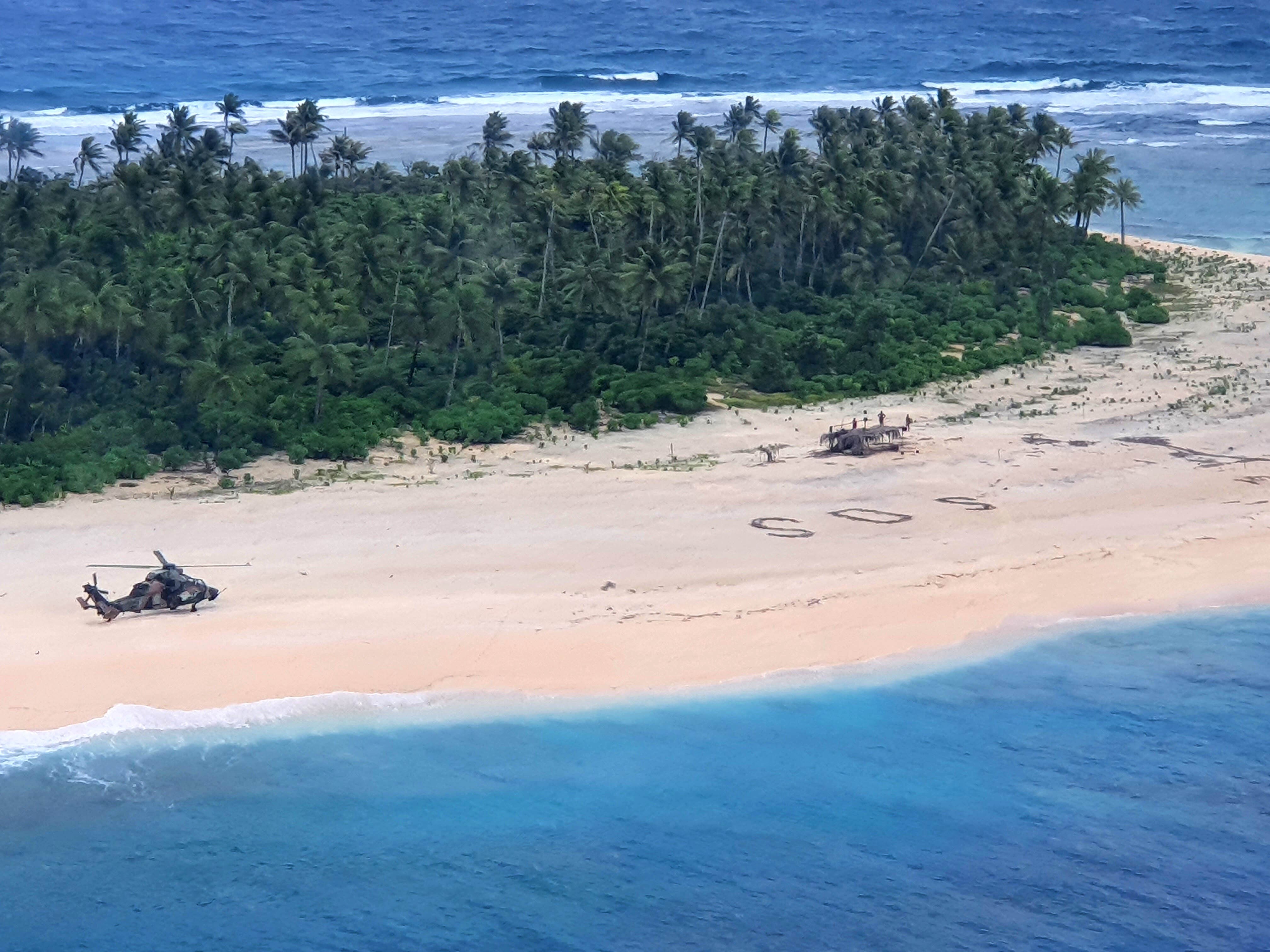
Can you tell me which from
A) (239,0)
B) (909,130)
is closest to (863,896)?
(909,130)

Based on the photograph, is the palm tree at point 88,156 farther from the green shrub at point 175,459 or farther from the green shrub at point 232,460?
the green shrub at point 232,460

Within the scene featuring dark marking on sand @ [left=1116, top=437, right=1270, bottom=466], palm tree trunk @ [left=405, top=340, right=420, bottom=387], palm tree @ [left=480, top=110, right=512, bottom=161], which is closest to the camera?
dark marking on sand @ [left=1116, top=437, right=1270, bottom=466]

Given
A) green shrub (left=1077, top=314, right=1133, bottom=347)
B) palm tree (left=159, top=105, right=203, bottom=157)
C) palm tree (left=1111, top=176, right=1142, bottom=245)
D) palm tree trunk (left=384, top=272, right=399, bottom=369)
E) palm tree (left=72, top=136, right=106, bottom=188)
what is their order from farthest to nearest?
palm tree (left=159, top=105, right=203, bottom=157)
palm tree (left=1111, top=176, right=1142, bottom=245)
palm tree (left=72, top=136, right=106, bottom=188)
green shrub (left=1077, top=314, right=1133, bottom=347)
palm tree trunk (left=384, top=272, right=399, bottom=369)

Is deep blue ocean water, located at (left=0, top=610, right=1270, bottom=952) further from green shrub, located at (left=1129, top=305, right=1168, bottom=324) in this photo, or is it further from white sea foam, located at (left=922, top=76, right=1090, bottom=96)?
white sea foam, located at (left=922, top=76, right=1090, bottom=96)

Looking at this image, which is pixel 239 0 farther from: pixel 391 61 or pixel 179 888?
pixel 179 888

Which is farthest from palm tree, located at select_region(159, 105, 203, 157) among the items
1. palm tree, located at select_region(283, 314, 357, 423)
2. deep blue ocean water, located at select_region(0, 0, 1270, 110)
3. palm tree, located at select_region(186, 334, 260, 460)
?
deep blue ocean water, located at select_region(0, 0, 1270, 110)

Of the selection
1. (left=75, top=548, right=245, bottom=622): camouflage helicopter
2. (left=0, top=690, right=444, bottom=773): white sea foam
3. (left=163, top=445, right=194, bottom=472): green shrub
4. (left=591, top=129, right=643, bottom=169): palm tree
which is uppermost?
(left=591, top=129, right=643, bottom=169): palm tree
